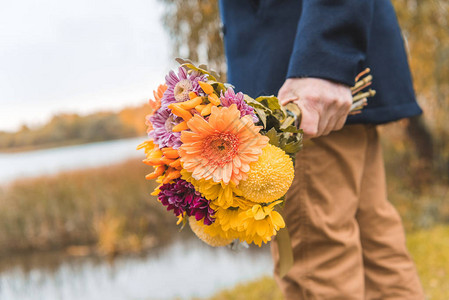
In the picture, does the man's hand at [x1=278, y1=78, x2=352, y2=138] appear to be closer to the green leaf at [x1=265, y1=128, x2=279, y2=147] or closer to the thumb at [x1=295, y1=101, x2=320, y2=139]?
the thumb at [x1=295, y1=101, x2=320, y2=139]

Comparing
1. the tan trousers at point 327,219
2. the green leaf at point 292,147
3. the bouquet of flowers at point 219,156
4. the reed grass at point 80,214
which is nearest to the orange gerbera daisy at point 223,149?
the bouquet of flowers at point 219,156

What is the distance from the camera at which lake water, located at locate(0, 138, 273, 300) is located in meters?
3.61

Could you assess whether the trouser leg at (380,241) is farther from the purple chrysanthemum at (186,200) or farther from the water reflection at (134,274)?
the water reflection at (134,274)

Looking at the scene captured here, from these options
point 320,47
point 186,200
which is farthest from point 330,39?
point 186,200

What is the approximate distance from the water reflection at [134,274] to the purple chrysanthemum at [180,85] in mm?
2885

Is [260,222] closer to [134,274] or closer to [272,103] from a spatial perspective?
[272,103]

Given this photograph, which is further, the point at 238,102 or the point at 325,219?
the point at 325,219

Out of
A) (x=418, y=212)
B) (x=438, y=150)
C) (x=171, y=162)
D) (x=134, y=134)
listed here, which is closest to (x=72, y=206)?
(x=134, y=134)

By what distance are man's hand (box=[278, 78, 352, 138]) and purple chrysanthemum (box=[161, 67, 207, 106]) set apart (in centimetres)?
25

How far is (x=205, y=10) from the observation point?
166 inches

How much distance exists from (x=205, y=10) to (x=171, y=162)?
153 inches

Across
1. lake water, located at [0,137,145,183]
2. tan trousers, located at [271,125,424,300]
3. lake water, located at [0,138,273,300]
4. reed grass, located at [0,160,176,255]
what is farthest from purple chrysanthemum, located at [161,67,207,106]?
reed grass, located at [0,160,176,255]

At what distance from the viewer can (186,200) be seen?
72 centimetres

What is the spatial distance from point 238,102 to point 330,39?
361mm
